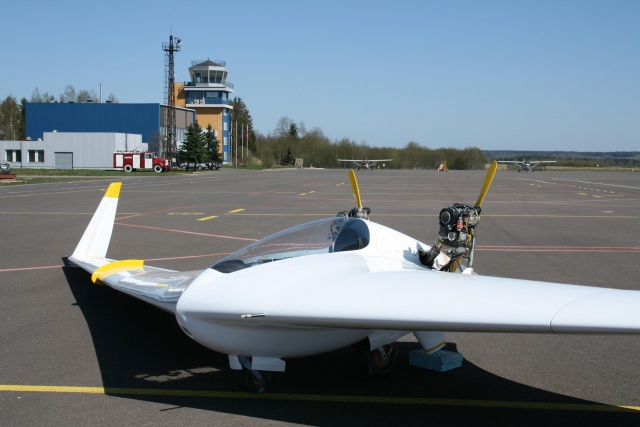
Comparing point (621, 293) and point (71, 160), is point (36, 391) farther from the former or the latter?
point (71, 160)

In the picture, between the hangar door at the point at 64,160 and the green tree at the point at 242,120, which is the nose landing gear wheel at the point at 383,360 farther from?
the green tree at the point at 242,120

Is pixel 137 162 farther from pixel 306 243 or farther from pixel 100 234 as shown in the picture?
pixel 306 243

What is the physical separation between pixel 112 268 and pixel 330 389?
4.24m

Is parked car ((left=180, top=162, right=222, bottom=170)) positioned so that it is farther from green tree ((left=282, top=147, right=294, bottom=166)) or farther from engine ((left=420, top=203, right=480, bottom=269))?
engine ((left=420, top=203, right=480, bottom=269))

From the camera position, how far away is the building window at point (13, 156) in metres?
81.9

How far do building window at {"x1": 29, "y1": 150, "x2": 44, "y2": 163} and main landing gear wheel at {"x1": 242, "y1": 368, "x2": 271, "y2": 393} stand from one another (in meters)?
83.2

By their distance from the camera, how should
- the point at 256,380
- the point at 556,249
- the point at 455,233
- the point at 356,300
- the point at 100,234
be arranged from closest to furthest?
the point at 356,300 → the point at 256,380 → the point at 455,233 → the point at 100,234 → the point at 556,249

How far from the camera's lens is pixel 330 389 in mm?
6207

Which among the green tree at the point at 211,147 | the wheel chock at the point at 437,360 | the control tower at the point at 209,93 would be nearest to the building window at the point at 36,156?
the green tree at the point at 211,147

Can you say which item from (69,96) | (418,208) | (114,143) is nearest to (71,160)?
(114,143)

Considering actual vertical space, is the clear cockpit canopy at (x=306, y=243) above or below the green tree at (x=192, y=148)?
below

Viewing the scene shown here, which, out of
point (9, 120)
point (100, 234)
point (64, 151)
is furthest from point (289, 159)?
point (100, 234)

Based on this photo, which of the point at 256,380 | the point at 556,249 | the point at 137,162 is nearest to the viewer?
the point at 256,380

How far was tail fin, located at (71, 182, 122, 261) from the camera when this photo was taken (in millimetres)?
10508
